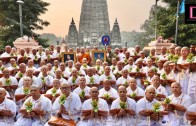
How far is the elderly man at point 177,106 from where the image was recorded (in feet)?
29.6

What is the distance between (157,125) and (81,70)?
6.41 metres

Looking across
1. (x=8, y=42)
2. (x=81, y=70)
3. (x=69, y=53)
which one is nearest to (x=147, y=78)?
(x=81, y=70)

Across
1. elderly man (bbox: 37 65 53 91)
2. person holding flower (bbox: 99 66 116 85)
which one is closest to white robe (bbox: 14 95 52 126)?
elderly man (bbox: 37 65 53 91)

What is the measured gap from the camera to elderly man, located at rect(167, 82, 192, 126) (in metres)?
9.01

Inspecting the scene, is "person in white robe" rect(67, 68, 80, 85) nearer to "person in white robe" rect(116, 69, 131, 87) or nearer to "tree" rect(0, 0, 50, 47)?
"person in white robe" rect(116, 69, 131, 87)

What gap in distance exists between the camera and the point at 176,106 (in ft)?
29.5

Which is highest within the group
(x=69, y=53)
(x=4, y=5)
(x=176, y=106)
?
(x=4, y=5)

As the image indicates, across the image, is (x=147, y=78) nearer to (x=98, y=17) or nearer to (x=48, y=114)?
(x=48, y=114)

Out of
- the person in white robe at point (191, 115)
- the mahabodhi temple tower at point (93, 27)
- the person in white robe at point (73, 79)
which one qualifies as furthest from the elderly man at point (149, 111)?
the mahabodhi temple tower at point (93, 27)

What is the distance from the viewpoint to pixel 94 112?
947 centimetres

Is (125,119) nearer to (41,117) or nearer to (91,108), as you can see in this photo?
(91,108)

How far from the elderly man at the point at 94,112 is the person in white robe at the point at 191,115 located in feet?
7.08

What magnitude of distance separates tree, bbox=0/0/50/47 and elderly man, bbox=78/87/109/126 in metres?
25.5

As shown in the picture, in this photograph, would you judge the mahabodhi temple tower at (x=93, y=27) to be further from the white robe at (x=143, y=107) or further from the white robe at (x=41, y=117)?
the white robe at (x=143, y=107)
